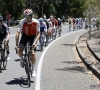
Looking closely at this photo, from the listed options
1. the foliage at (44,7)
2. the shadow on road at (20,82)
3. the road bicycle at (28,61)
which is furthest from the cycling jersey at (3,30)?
the foliage at (44,7)

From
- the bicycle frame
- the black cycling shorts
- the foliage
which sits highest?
the black cycling shorts

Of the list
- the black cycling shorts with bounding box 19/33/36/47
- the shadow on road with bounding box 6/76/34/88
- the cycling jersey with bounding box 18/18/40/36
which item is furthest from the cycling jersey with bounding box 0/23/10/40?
the shadow on road with bounding box 6/76/34/88

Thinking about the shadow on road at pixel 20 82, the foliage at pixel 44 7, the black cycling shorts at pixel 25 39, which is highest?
the black cycling shorts at pixel 25 39

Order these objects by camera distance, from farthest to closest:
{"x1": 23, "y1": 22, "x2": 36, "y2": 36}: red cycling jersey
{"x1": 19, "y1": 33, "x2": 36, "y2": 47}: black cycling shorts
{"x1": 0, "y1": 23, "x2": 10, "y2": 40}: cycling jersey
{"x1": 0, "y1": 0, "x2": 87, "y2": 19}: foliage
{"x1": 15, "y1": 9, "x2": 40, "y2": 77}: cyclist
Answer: {"x1": 0, "y1": 0, "x2": 87, "y2": 19}: foliage
{"x1": 0, "y1": 23, "x2": 10, "y2": 40}: cycling jersey
{"x1": 19, "y1": 33, "x2": 36, "y2": 47}: black cycling shorts
{"x1": 23, "y1": 22, "x2": 36, "y2": 36}: red cycling jersey
{"x1": 15, "y1": 9, "x2": 40, "y2": 77}: cyclist

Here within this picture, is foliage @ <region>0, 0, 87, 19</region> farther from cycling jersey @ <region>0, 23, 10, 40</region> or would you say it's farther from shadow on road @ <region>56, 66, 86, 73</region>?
cycling jersey @ <region>0, 23, 10, 40</region>

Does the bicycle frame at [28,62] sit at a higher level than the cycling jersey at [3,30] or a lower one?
lower

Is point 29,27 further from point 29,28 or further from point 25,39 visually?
point 25,39

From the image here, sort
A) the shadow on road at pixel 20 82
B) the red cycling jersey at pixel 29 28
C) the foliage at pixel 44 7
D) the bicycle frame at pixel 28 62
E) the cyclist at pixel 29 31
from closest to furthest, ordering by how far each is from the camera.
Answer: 1. the shadow on road at pixel 20 82
2. the bicycle frame at pixel 28 62
3. the cyclist at pixel 29 31
4. the red cycling jersey at pixel 29 28
5. the foliage at pixel 44 7

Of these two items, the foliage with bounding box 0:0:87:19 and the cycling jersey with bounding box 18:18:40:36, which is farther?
the foliage with bounding box 0:0:87:19

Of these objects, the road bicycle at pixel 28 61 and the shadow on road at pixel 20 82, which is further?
the road bicycle at pixel 28 61

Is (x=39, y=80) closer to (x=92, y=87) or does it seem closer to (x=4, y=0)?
(x=92, y=87)

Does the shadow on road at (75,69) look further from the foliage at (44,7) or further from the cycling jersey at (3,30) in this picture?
the foliage at (44,7)

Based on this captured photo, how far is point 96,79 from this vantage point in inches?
400

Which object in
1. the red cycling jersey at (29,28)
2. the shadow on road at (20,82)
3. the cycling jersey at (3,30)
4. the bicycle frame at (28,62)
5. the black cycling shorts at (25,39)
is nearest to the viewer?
the shadow on road at (20,82)
